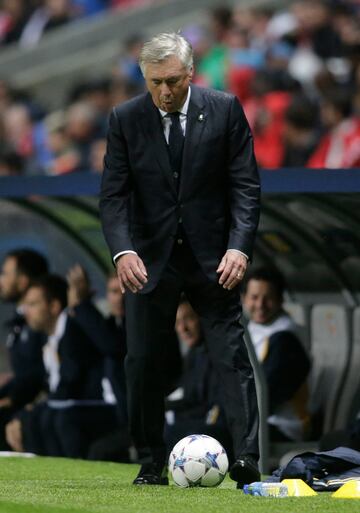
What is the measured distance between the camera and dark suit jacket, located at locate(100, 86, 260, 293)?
6633 mm

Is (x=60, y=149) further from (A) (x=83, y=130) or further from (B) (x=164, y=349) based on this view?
(B) (x=164, y=349)

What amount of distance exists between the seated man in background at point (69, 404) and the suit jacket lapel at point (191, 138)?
4028 millimetres

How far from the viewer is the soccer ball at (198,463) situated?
6791 millimetres

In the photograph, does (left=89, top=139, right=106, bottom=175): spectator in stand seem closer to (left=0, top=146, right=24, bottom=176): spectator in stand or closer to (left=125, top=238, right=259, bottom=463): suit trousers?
(left=0, top=146, right=24, bottom=176): spectator in stand

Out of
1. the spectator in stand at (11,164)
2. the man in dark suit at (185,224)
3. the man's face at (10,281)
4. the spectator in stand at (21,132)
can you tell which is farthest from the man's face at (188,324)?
the spectator in stand at (21,132)

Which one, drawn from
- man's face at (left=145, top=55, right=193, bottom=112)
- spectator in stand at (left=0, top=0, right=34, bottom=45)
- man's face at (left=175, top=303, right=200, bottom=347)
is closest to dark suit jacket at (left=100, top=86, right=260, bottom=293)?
man's face at (left=145, top=55, right=193, bottom=112)

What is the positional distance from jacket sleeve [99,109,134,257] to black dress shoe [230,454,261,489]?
41.4 inches

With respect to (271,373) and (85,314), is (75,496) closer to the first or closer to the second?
(271,373)

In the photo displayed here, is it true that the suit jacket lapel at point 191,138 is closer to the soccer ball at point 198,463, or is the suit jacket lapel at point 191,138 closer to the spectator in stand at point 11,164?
the soccer ball at point 198,463

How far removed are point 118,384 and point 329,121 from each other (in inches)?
160

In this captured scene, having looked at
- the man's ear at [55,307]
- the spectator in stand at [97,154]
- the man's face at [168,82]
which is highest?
the spectator in stand at [97,154]

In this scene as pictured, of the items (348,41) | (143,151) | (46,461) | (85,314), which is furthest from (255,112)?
(143,151)

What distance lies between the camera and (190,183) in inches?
261

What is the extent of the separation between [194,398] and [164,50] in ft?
12.4
